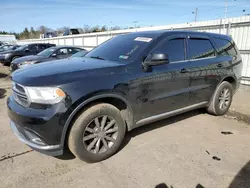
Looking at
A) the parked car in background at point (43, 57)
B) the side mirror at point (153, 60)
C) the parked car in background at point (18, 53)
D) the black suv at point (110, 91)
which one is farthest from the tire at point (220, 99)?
the parked car in background at point (18, 53)

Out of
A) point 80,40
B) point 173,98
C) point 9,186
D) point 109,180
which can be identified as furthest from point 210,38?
point 80,40

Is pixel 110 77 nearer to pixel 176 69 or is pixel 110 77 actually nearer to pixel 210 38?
pixel 176 69

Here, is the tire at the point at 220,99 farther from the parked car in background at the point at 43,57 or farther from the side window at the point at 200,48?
the parked car in background at the point at 43,57

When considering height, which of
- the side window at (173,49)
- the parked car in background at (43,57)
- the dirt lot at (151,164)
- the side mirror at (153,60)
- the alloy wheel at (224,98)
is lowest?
the dirt lot at (151,164)

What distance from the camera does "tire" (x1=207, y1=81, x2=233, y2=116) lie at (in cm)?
453

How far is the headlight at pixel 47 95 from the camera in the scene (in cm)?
244

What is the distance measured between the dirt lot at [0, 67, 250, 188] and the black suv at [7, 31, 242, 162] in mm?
292

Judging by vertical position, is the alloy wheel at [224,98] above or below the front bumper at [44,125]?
below

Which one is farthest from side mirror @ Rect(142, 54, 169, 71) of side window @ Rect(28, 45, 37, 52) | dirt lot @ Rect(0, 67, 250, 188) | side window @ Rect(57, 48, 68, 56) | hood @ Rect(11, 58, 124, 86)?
side window @ Rect(28, 45, 37, 52)

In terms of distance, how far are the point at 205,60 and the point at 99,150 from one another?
275 cm


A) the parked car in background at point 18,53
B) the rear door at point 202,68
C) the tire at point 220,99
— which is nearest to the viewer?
the rear door at point 202,68

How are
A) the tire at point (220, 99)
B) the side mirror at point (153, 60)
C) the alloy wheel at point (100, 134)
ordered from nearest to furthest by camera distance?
the alloy wheel at point (100, 134) < the side mirror at point (153, 60) < the tire at point (220, 99)

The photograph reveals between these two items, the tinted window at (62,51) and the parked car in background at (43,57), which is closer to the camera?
the parked car in background at (43,57)

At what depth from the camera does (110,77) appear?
111 inches
